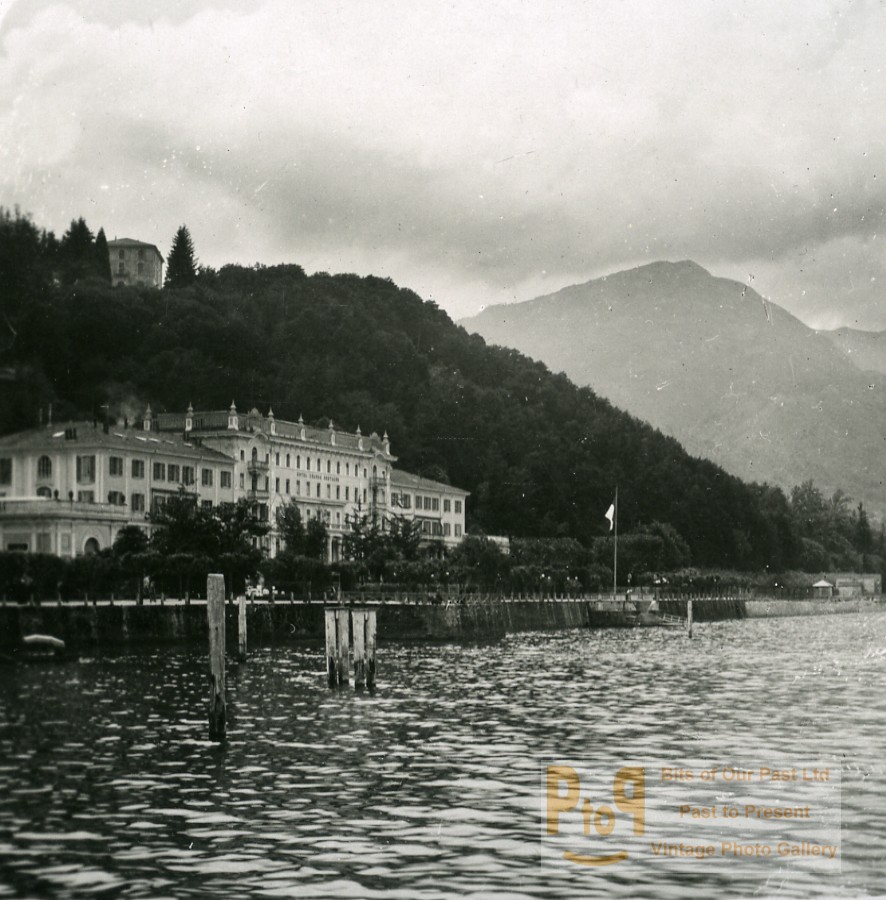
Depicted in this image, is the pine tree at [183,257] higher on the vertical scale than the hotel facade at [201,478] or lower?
higher

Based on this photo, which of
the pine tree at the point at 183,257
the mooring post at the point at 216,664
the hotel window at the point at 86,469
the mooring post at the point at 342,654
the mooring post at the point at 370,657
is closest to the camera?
the mooring post at the point at 216,664

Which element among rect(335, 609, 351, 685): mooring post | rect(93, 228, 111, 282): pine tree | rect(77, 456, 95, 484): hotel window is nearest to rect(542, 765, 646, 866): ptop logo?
rect(335, 609, 351, 685): mooring post

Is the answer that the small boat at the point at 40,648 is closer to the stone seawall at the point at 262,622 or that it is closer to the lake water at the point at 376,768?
the stone seawall at the point at 262,622

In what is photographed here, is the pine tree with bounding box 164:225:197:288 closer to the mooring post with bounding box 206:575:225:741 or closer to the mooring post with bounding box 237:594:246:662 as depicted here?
the mooring post with bounding box 237:594:246:662

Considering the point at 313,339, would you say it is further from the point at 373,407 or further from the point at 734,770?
the point at 734,770

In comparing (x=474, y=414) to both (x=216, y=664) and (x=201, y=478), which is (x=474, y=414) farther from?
(x=216, y=664)

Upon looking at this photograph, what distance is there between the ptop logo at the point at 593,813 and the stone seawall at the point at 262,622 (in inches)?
897

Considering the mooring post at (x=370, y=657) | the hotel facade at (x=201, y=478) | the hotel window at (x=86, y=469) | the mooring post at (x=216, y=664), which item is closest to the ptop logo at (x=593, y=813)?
the mooring post at (x=216, y=664)

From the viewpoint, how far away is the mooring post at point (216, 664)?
3089cm

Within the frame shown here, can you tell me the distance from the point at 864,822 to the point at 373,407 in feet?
407

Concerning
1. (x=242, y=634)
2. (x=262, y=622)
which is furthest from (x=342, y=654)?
(x=262, y=622)

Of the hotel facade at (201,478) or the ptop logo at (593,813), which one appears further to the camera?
the hotel facade at (201,478)

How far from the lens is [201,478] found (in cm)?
8094

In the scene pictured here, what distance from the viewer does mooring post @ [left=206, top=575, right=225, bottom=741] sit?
30.9m
